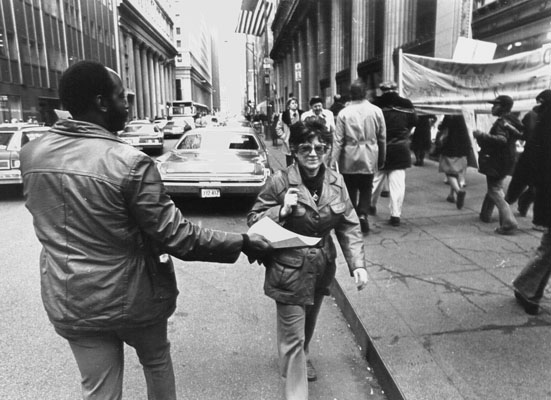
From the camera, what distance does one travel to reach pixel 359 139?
6.17 metres

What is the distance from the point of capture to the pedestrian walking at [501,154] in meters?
6.18

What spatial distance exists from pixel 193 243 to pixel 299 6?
34.2m

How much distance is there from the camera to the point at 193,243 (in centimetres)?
199

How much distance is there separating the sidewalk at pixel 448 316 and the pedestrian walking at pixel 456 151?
1291mm

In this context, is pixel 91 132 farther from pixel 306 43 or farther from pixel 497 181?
pixel 306 43

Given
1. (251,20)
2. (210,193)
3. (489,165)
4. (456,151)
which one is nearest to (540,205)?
(489,165)

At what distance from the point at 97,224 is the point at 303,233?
1.19 meters

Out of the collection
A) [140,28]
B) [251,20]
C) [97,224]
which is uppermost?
[140,28]

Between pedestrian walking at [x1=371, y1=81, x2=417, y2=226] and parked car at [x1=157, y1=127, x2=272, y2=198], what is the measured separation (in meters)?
2.47

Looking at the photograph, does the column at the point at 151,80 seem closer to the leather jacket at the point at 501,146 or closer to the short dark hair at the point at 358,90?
the short dark hair at the point at 358,90

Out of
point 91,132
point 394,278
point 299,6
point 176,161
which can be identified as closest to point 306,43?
point 299,6

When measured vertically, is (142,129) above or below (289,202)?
below

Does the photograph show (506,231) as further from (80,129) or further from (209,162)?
(80,129)

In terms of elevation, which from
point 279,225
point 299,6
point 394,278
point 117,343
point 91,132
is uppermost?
point 299,6
